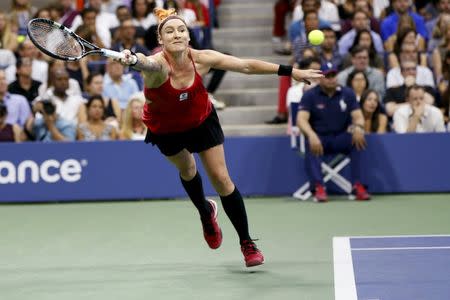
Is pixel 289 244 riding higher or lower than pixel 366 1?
lower

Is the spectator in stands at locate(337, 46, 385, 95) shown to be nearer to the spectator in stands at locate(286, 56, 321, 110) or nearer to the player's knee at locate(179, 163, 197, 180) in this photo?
the spectator in stands at locate(286, 56, 321, 110)

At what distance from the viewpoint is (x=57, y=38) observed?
646 centimetres

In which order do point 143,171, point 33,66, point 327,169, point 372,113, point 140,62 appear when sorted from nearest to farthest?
point 140,62 < point 327,169 < point 143,171 < point 372,113 < point 33,66

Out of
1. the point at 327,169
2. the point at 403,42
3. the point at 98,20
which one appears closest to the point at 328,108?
the point at 327,169

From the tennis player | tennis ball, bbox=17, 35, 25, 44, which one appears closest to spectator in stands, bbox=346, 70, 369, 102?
tennis ball, bbox=17, 35, 25, 44

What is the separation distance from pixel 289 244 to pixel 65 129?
4.46m

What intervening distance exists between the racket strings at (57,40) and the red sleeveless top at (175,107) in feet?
1.96

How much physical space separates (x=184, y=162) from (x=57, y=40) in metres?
1.46

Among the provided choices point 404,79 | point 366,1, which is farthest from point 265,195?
point 366,1

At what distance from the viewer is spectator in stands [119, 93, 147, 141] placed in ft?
38.0

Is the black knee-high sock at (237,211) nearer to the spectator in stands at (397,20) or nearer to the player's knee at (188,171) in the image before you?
the player's knee at (188,171)

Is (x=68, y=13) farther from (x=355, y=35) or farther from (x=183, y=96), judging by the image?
(x=183, y=96)

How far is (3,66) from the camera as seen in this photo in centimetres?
1334

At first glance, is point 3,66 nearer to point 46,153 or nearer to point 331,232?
point 46,153
